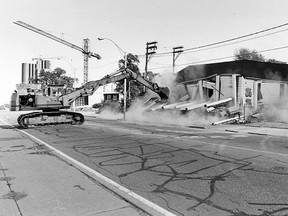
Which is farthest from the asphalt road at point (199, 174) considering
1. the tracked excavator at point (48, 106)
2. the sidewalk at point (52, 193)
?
the tracked excavator at point (48, 106)

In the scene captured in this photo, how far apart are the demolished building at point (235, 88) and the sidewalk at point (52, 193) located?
1925 cm

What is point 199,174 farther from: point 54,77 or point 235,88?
point 54,77

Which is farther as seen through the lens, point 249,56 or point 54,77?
point 54,77

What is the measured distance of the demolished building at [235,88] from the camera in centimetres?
2568

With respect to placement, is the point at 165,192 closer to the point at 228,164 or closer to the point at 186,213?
the point at 186,213

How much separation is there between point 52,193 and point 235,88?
74.9 ft

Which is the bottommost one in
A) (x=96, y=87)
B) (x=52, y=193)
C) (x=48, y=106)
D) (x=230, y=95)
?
(x=52, y=193)

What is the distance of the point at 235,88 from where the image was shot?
2572 cm

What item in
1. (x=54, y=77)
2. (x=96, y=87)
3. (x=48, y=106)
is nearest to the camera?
(x=48, y=106)

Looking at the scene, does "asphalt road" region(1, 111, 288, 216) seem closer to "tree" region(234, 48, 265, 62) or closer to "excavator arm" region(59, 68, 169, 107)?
"excavator arm" region(59, 68, 169, 107)

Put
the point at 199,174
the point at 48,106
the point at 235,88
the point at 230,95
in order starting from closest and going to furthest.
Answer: the point at 199,174 → the point at 48,106 → the point at 235,88 → the point at 230,95

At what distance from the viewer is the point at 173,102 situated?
98.3ft

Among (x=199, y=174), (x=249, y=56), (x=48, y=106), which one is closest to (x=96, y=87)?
(x=48, y=106)

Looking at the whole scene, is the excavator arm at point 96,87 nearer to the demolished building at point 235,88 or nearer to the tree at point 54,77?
the demolished building at point 235,88
